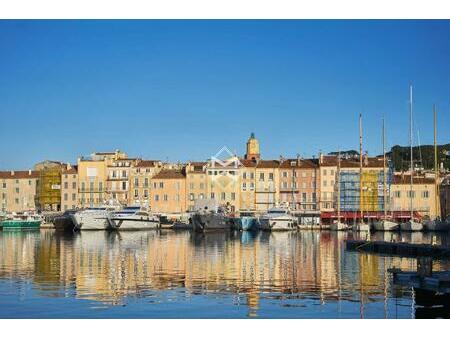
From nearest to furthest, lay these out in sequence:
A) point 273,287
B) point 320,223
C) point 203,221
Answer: point 273,287 → point 203,221 → point 320,223

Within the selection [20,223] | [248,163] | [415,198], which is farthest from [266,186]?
[20,223]

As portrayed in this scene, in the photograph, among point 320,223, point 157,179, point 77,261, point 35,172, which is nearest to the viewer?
point 77,261

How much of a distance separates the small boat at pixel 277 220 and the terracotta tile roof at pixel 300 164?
12.1 meters

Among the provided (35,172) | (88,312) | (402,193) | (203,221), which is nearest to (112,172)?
(35,172)

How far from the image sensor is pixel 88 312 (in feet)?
46.3

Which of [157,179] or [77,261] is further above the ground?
[157,179]

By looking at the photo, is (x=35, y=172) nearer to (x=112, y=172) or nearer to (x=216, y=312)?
(x=112, y=172)

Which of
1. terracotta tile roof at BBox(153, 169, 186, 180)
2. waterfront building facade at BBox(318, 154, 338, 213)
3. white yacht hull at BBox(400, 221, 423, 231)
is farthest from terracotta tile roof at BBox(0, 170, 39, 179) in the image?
white yacht hull at BBox(400, 221, 423, 231)

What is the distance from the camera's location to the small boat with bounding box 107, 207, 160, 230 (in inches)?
2245

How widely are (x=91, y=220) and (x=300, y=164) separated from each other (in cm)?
2172

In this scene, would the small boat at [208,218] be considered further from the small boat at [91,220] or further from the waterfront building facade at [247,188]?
the waterfront building facade at [247,188]

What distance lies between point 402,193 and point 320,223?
8.67 m

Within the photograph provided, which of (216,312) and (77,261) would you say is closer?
(216,312)

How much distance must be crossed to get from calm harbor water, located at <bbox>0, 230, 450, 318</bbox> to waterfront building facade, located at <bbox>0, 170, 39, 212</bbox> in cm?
5068
